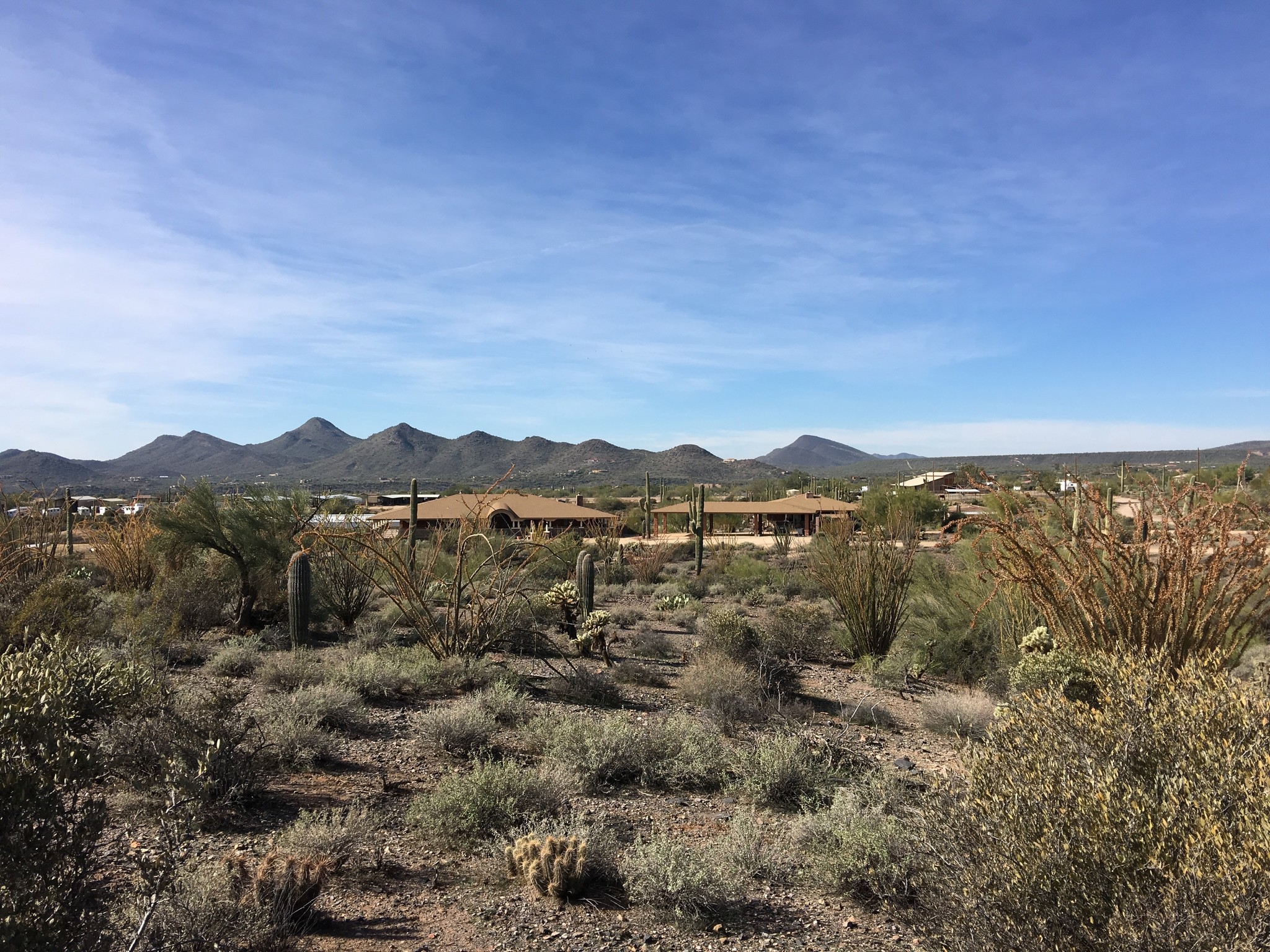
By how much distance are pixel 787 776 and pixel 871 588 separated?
19.8 feet

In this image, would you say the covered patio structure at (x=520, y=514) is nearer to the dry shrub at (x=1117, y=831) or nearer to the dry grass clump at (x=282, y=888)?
the dry grass clump at (x=282, y=888)

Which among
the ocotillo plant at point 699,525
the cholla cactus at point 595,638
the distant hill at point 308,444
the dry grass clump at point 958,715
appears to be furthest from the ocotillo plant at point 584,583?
the distant hill at point 308,444

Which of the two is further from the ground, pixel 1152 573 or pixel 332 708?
pixel 1152 573

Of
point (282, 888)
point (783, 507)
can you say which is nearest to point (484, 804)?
point (282, 888)

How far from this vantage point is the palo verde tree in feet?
43.9

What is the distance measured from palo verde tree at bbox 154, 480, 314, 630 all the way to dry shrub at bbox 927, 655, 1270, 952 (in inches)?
463

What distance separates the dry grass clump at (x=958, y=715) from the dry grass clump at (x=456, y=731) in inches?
187

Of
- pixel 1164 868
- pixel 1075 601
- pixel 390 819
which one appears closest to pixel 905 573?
pixel 1075 601

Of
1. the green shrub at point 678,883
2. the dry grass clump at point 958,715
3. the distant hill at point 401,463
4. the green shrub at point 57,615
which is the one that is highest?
the distant hill at point 401,463

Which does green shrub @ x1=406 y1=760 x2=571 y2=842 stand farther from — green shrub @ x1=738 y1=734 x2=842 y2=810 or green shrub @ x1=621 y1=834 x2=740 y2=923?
green shrub @ x1=738 y1=734 x2=842 y2=810

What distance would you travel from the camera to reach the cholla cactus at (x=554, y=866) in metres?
4.65

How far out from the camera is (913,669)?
38.1 ft

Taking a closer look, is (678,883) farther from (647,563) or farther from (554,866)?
(647,563)

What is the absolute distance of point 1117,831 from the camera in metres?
2.95
